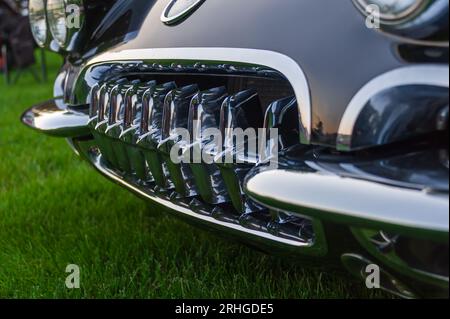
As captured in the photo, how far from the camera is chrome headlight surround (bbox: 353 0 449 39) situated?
98 centimetres

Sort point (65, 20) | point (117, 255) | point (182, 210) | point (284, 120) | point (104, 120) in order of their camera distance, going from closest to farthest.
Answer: point (284, 120) < point (182, 210) < point (104, 120) < point (65, 20) < point (117, 255)

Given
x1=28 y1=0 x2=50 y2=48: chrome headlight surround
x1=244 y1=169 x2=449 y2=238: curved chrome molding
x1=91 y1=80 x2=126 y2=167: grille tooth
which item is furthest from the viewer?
x1=28 y1=0 x2=50 y2=48: chrome headlight surround

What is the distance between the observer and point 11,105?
563cm

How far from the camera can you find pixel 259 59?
1.21 metres

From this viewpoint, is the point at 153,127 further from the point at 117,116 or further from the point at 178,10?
the point at 178,10

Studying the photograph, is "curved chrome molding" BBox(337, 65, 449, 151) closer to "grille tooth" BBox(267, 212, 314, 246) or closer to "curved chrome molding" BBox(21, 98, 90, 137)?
"grille tooth" BBox(267, 212, 314, 246)

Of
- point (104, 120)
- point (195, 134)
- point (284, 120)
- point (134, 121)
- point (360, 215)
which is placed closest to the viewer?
point (360, 215)

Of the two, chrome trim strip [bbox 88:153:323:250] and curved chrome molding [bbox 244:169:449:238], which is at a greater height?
curved chrome molding [bbox 244:169:449:238]

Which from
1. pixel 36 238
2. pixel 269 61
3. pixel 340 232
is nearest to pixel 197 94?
pixel 269 61

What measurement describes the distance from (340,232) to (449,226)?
0.66 ft

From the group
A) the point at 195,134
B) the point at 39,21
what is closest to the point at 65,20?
the point at 39,21

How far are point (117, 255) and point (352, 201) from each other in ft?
3.79

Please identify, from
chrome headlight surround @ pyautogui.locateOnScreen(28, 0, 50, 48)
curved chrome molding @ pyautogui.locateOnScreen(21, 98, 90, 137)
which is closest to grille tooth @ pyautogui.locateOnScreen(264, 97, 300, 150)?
curved chrome molding @ pyautogui.locateOnScreen(21, 98, 90, 137)
